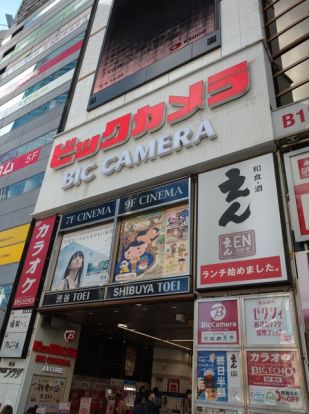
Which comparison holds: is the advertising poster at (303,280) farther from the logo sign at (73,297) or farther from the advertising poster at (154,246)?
the logo sign at (73,297)

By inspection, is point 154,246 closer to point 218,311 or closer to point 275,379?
point 218,311

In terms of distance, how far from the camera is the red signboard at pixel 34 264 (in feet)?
36.1

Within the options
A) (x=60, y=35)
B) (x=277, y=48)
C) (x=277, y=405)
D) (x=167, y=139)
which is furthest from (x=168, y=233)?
(x=60, y=35)

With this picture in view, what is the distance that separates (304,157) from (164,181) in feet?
12.7

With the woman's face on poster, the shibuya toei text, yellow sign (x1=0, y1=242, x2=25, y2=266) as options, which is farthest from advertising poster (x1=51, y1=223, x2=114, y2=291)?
yellow sign (x1=0, y1=242, x2=25, y2=266)

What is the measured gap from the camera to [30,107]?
20.1m

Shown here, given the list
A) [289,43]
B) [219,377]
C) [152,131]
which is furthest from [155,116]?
[219,377]

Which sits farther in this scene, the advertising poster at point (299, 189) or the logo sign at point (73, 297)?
the logo sign at point (73, 297)

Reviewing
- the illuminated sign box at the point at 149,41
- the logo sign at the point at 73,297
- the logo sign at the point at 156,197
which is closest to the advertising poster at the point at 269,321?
the logo sign at the point at 156,197

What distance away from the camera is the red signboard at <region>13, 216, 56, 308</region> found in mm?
11016

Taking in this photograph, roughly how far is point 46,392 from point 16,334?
1882mm

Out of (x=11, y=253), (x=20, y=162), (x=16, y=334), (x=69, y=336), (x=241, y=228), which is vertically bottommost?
(x=16, y=334)

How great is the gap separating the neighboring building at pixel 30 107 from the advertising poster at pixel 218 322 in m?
8.87

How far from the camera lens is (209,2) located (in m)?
12.6
